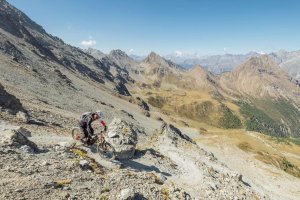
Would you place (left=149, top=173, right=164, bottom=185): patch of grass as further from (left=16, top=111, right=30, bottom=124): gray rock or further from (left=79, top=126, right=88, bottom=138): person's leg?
(left=16, top=111, right=30, bottom=124): gray rock

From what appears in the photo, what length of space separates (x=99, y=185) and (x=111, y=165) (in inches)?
232

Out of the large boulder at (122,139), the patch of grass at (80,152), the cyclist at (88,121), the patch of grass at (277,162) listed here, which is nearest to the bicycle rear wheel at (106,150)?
the cyclist at (88,121)

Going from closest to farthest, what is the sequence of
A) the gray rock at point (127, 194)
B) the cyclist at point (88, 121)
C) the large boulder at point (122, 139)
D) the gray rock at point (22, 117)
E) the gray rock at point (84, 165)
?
the gray rock at point (127, 194) < the gray rock at point (84, 165) < the cyclist at point (88, 121) < the large boulder at point (122, 139) < the gray rock at point (22, 117)

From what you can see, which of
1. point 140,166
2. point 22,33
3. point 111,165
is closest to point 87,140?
point 111,165

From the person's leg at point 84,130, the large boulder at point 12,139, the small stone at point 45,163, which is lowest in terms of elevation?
the small stone at point 45,163

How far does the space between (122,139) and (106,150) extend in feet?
16.4

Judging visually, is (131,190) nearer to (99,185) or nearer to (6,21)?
(99,185)

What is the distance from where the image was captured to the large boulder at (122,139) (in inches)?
1407

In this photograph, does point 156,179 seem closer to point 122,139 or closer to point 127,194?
point 122,139

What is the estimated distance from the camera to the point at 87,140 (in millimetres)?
31188

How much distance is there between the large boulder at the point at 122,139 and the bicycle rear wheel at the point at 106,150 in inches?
79.5

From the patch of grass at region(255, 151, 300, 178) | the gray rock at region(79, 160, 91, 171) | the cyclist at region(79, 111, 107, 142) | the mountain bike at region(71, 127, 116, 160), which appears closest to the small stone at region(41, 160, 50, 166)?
the gray rock at region(79, 160, 91, 171)

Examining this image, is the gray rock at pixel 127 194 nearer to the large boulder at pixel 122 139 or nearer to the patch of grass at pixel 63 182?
the patch of grass at pixel 63 182

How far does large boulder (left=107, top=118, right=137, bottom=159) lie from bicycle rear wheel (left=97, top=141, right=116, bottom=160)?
6.62ft
